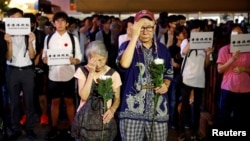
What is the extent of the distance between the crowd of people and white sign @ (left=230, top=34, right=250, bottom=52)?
83 millimetres

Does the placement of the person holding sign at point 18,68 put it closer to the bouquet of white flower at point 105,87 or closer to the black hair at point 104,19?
the bouquet of white flower at point 105,87

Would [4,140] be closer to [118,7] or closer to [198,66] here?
[118,7]

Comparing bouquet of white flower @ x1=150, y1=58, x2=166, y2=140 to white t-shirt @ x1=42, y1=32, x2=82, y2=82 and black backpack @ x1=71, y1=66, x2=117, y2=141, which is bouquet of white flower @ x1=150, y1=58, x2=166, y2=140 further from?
white t-shirt @ x1=42, y1=32, x2=82, y2=82

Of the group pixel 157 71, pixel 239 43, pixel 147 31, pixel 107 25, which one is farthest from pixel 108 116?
pixel 107 25

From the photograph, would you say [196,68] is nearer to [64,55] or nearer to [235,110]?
[235,110]

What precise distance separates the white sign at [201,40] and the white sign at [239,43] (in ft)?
2.18

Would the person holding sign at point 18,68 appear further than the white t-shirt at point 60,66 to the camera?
No

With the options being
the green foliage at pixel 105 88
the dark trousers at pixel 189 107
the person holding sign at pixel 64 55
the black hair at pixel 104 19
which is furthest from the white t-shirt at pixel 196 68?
the black hair at pixel 104 19

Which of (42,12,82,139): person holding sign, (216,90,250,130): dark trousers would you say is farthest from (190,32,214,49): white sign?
(42,12,82,139): person holding sign

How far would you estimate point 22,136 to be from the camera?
5.96m

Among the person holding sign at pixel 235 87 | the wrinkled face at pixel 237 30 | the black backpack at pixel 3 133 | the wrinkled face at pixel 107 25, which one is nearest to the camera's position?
the person holding sign at pixel 235 87

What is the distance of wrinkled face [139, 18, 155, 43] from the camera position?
340 centimetres

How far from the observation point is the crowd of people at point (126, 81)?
3.44 metres

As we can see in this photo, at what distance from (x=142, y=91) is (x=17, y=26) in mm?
2849
